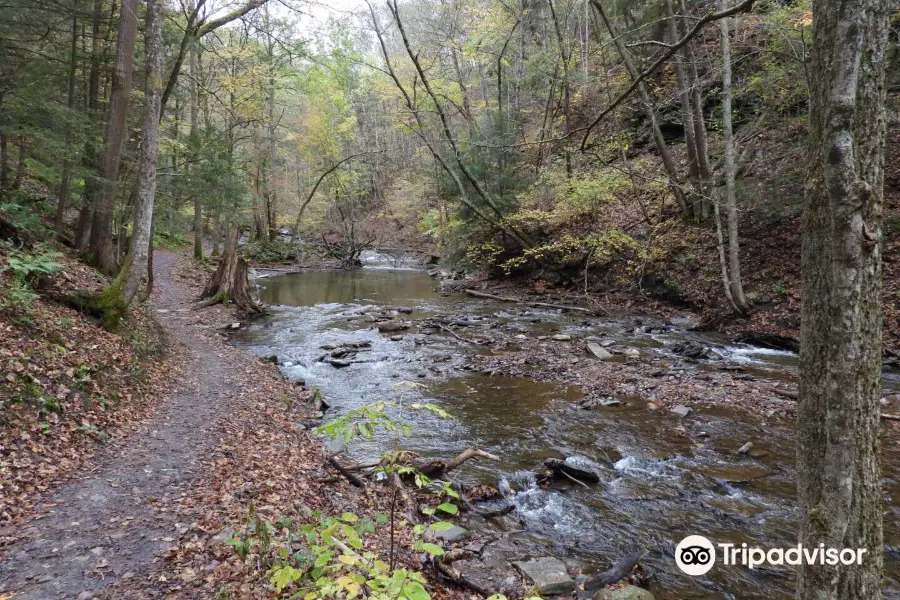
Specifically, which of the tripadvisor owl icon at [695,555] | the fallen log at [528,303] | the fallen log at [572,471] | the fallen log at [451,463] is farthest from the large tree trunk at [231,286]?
the tripadvisor owl icon at [695,555]

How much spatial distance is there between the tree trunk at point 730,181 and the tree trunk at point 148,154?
1296 cm

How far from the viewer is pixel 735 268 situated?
42.5 feet

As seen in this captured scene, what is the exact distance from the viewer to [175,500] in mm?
4746

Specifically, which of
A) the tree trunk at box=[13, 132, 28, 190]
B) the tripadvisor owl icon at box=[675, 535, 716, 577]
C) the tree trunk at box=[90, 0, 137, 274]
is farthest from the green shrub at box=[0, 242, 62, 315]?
the tripadvisor owl icon at box=[675, 535, 716, 577]

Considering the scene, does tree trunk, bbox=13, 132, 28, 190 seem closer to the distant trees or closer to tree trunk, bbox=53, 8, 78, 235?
the distant trees

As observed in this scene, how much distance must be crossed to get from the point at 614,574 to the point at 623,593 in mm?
294

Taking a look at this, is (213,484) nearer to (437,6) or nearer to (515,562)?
(515,562)

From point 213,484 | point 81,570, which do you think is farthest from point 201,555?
point 213,484

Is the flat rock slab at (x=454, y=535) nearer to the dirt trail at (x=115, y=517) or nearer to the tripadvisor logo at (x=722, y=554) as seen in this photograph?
the tripadvisor logo at (x=722, y=554)

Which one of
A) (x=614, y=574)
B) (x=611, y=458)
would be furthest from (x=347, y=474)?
(x=611, y=458)

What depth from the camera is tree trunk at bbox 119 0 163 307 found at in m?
8.62

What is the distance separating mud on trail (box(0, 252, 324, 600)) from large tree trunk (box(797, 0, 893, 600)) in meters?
4.29

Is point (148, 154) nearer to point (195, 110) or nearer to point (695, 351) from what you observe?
point (695, 351)

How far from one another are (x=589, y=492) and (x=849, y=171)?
499 cm
